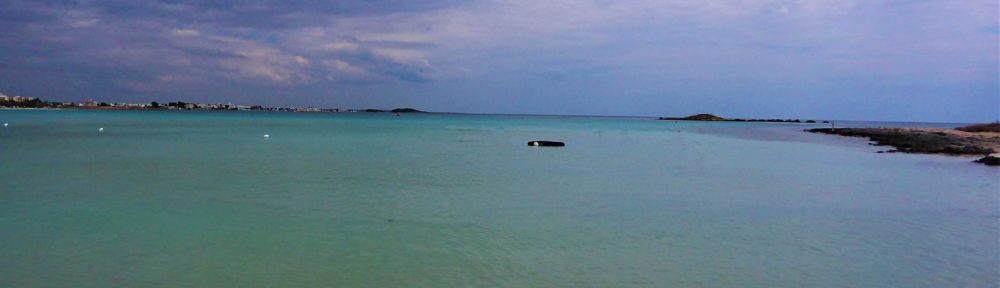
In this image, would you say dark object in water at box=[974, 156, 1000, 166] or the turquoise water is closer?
the turquoise water

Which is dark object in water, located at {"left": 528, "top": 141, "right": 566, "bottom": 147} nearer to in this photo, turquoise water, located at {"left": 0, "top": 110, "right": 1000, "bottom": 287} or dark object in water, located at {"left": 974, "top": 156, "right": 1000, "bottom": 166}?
turquoise water, located at {"left": 0, "top": 110, "right": 1000, "bottom": 287}

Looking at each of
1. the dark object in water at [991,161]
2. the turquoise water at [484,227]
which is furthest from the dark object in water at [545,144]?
the dark object in water at [991,161]

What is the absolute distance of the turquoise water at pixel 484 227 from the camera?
7758 millimetres

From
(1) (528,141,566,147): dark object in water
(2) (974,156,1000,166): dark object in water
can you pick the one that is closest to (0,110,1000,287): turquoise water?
(2) (974,156,1000,166): dark object in water

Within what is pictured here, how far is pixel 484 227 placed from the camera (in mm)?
10680

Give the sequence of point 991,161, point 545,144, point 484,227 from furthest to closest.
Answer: point 545,144
point 991,161
point 484,227

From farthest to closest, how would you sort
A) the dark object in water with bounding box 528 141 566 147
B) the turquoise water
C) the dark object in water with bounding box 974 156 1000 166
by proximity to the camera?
1. the dark object in water with bounding box 528 141 566 147
2. the dark object in water with bounding box 974 156 1000 166
3. the turquoise water

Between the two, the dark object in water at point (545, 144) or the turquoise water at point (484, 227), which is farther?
the dark object in water at point (545, 144)

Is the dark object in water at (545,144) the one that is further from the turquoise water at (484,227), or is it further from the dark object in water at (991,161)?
the dark object in water at (991,161)

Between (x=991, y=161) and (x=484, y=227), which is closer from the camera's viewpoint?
(x=484, y=227)

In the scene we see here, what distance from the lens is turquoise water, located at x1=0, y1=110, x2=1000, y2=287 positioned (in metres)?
7.76

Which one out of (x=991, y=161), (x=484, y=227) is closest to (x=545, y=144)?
(x=991, y=161)

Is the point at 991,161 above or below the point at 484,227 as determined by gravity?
above

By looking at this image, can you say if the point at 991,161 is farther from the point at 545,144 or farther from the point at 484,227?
the point at 484,227
